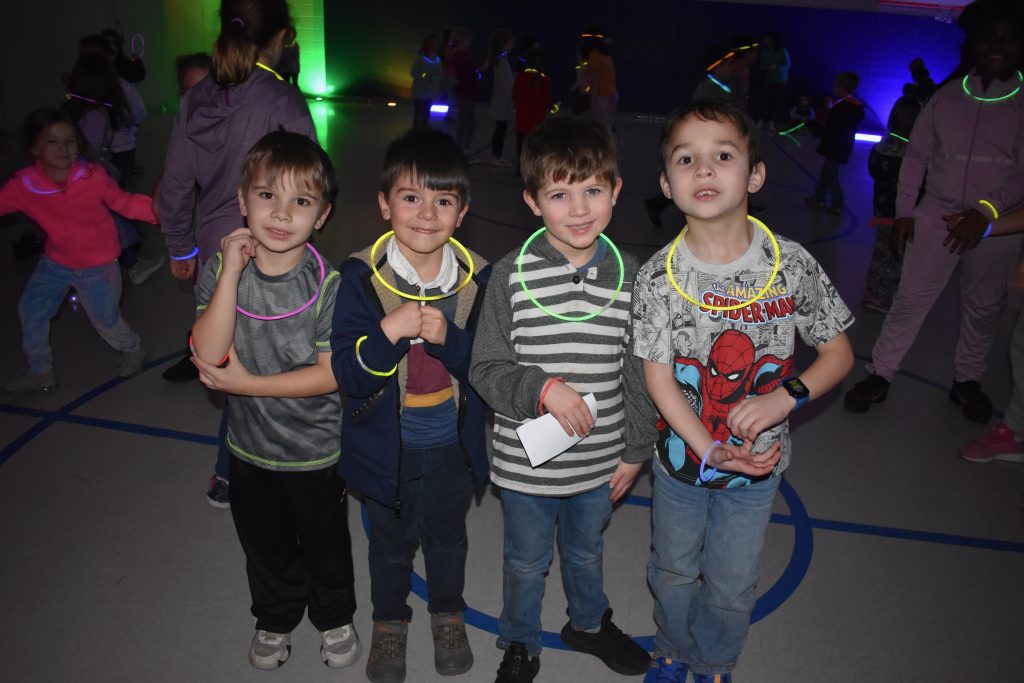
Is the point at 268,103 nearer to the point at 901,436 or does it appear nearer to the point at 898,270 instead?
the point at 901,436

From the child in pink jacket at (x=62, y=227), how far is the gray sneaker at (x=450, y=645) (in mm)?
2440

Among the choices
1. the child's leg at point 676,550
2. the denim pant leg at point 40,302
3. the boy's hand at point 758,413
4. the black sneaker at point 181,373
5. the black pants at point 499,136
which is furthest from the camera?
the black pants at point 499,136

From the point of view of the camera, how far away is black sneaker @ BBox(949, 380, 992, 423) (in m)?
4.42

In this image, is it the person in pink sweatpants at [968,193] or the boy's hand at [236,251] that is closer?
the boy's hand at [236,251]

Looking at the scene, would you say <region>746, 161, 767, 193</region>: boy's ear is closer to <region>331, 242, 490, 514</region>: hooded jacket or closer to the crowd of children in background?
the crowd of children in background

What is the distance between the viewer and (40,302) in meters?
4.09

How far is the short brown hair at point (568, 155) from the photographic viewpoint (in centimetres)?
212

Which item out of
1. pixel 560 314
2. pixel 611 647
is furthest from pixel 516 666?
pixel 560 314

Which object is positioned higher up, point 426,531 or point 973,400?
point 426,531

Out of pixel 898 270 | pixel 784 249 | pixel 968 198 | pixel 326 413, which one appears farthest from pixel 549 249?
pixel 898 270

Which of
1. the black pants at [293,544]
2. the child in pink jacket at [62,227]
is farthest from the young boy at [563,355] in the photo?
the child in pink jacket at [62,227]

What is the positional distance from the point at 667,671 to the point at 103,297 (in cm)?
342

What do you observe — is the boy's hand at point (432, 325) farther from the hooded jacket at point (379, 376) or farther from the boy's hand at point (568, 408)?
the boy's hand at point (568, 408)

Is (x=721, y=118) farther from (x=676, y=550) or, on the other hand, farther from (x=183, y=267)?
(x=183, y=267)
